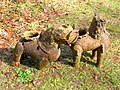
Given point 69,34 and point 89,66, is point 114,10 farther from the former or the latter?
point 69,34

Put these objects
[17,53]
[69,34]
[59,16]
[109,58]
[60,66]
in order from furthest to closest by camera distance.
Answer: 1. [59,16]
2. [109,58]
3. [60,66]
4. [17,53]
5. [69,34]

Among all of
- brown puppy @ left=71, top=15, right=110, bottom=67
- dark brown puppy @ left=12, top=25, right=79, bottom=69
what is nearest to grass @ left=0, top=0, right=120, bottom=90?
→ dark brown puppy @ left=12, top=25, right=79, bottom=69

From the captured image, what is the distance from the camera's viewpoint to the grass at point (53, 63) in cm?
450

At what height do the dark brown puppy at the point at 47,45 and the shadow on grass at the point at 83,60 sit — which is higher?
the dark brown puppy at the point at 47,45

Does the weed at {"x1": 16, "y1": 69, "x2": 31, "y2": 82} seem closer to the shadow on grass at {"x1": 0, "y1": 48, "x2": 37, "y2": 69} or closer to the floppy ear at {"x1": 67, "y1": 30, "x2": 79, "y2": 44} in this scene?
the shadow on grass at {"x1": 0, "y1": 48, "x2": 37, "y2": 69}

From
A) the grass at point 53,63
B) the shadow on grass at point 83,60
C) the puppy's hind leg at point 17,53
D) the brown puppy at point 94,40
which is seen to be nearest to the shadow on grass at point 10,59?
the grass at point 53,63

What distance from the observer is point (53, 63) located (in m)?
4.90

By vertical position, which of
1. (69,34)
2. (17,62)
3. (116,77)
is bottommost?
(116,77)

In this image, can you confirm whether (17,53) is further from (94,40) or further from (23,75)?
(94,40)

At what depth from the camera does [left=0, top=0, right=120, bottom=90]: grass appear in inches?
177

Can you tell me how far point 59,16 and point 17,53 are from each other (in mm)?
2665

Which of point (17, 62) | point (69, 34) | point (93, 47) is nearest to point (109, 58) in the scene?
point (93, 47)

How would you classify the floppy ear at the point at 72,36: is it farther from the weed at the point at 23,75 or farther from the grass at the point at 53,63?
the weed at the point at 23,75

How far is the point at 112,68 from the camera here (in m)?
4.95
